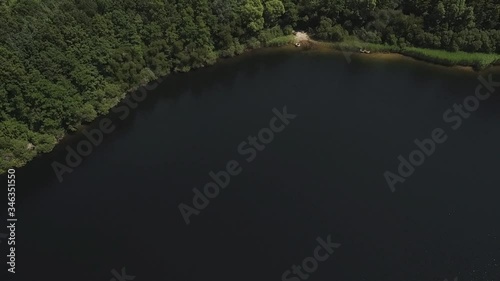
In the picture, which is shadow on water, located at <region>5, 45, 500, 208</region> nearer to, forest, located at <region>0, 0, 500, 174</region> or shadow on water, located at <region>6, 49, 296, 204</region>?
shadow on water, located at <region>6, 49, 296, 204</region>

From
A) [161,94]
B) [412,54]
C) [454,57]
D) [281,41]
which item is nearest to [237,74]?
[281,41]

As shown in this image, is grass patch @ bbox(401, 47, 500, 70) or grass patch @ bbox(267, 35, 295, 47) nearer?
grass patch @ bbox(401, 47, 500, 70)

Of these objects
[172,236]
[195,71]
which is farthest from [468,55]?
[172,236]

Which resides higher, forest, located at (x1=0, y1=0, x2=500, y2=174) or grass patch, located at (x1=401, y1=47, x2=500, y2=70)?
forest, located at (x1=0, y1=0, x2=500, y2=174)

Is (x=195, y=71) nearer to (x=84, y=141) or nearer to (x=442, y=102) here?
(x=84, y=141)

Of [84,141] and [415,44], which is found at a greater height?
[84,141]

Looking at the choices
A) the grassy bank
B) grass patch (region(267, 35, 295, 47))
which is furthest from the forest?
the grassy bank
